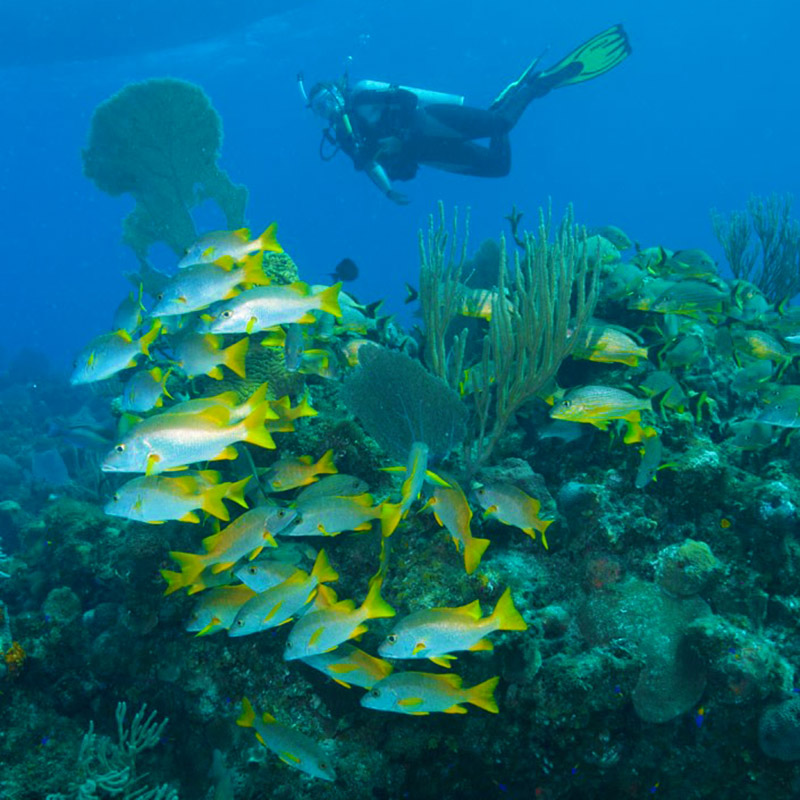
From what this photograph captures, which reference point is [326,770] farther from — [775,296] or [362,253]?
[362,253]

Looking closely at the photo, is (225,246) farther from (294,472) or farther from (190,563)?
(190,563)

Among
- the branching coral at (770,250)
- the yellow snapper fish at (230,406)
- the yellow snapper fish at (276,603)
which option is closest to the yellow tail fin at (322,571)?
the yellow snapper fish at (276,603)

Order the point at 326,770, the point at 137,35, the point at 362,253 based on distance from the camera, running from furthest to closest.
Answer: the point at 362,253
the point at 137,35
the point at 326,770

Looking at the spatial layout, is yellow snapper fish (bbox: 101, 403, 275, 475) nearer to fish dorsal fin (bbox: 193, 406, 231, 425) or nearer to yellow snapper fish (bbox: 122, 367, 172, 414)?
fish dorsal fin (bbox: 193, 406, 231, 425)

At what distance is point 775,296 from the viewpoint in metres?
8.85

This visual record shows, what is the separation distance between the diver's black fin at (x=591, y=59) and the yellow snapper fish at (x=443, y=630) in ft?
43.0

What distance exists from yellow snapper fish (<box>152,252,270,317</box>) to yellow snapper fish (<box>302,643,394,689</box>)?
2288 millimetres

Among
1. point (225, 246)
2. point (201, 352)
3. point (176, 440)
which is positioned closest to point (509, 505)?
point (176, 440)

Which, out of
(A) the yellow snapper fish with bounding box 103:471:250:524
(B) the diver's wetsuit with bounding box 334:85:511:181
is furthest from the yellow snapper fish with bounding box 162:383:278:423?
(B) the diver's wetsuit with bounding box 334:85:511:181

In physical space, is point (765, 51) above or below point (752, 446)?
above

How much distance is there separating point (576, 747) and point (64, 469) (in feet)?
33.7

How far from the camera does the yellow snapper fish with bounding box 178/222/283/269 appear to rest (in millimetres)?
3984

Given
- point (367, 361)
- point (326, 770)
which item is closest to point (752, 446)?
point (367, 361)

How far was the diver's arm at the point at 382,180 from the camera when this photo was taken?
10.9 m
